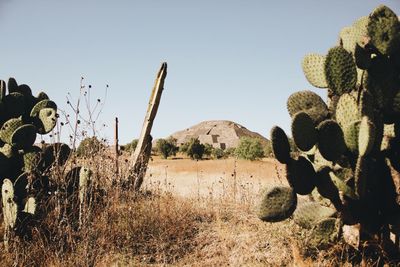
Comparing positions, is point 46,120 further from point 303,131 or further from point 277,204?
point 303,131

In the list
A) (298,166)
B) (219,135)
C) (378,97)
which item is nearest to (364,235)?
(298,166)

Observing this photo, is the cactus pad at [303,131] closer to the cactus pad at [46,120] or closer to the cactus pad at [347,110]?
the cactus pad at [347,110]

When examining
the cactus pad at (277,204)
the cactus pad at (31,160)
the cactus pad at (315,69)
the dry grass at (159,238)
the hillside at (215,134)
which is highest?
the hillside at (215,134)

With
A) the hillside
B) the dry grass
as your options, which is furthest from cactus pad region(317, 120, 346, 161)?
the hillside

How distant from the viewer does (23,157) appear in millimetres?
4383

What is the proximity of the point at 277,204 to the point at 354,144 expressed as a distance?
0.80 m

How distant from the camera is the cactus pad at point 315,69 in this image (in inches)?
146

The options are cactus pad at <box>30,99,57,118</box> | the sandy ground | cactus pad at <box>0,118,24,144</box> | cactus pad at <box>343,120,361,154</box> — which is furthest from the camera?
the sandy ground

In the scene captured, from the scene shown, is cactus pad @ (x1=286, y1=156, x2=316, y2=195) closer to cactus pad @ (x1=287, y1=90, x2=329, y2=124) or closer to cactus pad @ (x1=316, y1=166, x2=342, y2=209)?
cactus pad @ (x1=316, y1=166, x2=342, y2=209)

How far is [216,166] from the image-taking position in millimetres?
16719

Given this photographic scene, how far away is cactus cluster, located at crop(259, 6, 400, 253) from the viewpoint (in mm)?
3174

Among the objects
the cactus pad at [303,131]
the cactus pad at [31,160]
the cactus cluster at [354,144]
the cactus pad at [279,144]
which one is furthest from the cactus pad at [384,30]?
the cactus pad at [31,160]

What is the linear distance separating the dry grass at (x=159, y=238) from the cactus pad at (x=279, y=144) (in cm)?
81

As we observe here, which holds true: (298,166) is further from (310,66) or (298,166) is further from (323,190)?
(310,66)
